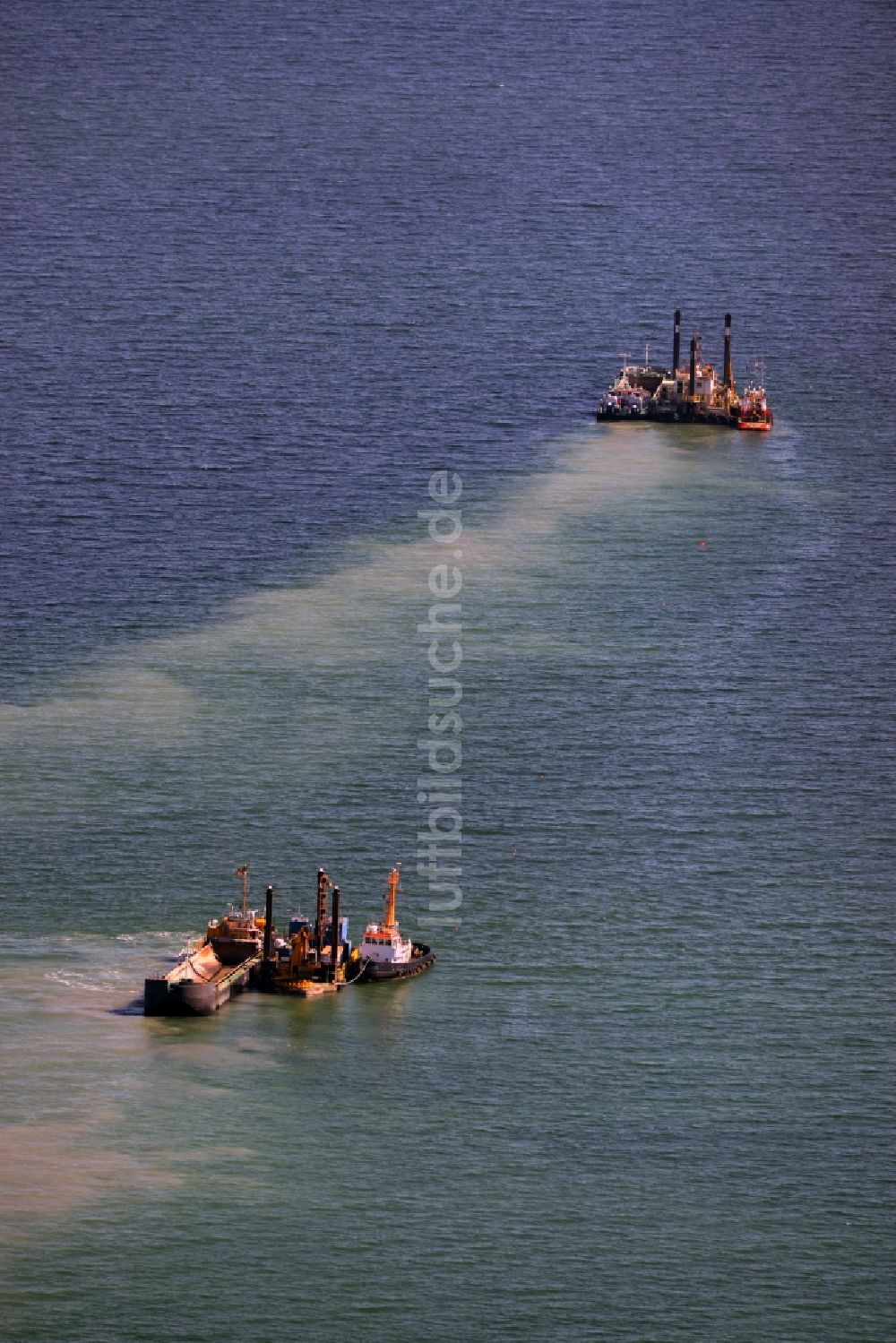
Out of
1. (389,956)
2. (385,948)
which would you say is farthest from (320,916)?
(389,956)

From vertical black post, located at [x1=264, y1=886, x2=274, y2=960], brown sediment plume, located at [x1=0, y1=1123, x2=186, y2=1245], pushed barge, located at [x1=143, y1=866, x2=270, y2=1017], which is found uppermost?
vertical black post, located at [x1=264, y1=886, x2=274, y2=960]

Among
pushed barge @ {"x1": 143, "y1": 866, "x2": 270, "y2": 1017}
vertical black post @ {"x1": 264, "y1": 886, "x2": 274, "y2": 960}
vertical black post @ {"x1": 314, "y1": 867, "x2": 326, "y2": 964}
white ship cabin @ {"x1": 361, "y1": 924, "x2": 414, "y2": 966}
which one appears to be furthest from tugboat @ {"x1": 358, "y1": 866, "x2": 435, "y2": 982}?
pushed barge @ {"x1": 143, "y1": 866, "x2": 270, "y2": 1017}

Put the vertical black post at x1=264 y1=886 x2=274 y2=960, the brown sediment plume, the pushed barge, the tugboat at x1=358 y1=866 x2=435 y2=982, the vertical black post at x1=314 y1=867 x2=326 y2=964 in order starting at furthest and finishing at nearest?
1. the tugboat at x1=358 y1=866 x2=435 y2=982
2. the vertical black post at x1=314 y1=867 x2=326 y2=964
3. the vertical black post at x1=264 y1=886 x2=274 y2=960
4. the pushed barge
5. the brown sediment plume

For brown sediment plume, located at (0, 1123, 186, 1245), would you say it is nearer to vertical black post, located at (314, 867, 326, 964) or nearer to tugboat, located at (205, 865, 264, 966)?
tugboat, located at (205, 865, 264, 966)

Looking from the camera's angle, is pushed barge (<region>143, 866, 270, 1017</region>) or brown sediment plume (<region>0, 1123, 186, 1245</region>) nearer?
brown sediment plume (<region>0, 1123, 186, 1245</region>)

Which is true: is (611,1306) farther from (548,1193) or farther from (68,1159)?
(68,1159)

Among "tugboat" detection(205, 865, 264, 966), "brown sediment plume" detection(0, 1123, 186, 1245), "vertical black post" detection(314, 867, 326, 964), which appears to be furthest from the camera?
"tugboat" detection(205, 865, 264, 966)

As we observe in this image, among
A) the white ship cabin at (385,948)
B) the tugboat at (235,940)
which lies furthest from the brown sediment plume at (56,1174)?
the white ship cabin at (385,948)

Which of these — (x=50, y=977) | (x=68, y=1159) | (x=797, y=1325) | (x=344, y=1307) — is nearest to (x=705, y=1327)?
(x=797, y=1325)

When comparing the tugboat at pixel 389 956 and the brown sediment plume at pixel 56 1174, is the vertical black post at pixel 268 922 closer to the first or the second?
the tugboat at pixel 389 956
